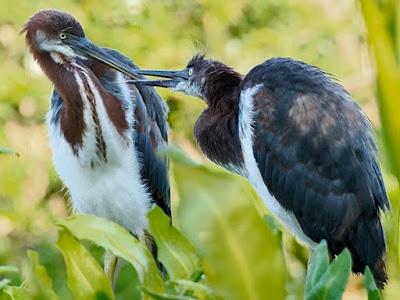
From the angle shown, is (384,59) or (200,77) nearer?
(384,59)

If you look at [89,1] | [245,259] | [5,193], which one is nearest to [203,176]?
[245,259]

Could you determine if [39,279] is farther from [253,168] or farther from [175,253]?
[253,168]

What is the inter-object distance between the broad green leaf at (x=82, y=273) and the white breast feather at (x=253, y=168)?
1716 mm

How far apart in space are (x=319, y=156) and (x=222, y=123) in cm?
37

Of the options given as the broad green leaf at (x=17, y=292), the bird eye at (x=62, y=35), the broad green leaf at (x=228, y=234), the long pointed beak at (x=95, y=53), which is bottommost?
the broad green leaf at (x=17, y=292)

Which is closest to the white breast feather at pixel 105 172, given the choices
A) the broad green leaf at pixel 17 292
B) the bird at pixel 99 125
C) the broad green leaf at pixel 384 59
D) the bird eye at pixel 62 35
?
the bird at pixel 99 125

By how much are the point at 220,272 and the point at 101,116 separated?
2.21 meters

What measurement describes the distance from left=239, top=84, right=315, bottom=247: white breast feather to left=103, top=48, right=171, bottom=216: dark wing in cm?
38

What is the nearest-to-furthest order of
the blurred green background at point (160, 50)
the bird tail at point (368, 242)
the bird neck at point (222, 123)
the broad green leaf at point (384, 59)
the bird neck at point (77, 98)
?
1. the broad green leaf at point (384, 59)
2. the bird tail at point (368, 242)
3. the bird neck at point (222, 123)
4. the bird neck at point (77, 98)
5. the blurred green background at point (160, 50)

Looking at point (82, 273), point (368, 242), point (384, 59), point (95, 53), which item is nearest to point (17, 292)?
point (82, 273)

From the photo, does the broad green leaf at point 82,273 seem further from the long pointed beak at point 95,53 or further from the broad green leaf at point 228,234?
the long pointed beak at point 95,53

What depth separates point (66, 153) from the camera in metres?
2.91

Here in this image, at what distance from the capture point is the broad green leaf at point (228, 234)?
0.65 meters

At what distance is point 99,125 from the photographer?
2875mm
